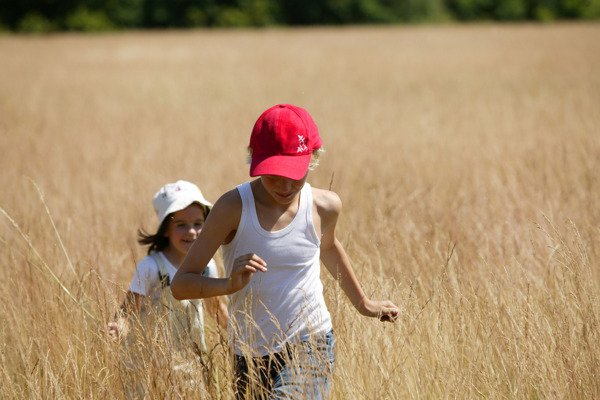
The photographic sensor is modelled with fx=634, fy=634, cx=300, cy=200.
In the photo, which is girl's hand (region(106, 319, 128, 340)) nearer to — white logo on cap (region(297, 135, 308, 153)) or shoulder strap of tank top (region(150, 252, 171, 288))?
shoulder strap of tank top (region(150, 252, 171, 288))

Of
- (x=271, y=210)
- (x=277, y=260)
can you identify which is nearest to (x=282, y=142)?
(x=271, y=210)

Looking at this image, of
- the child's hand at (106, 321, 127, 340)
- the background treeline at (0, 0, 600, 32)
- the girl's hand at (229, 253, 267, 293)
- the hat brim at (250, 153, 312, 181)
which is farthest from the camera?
the background treeline at (0, 0, 600, 32)

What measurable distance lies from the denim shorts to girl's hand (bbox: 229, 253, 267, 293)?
27cm

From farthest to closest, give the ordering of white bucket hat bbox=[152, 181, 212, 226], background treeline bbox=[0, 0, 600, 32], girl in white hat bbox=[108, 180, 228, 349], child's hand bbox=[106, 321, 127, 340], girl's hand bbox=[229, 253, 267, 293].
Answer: background treeline bbox=[0, 0, 600, 32], white bucket hat bbox=[152, 181, 212, 226], girl in white hat bbox=[108, 180, 228, 349], child's hand bbox=[106, 321, 127, 340], girl's hand bbox=[229, 253, 267, 293]

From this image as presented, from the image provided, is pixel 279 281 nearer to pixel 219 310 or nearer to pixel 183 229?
pixel 219 310

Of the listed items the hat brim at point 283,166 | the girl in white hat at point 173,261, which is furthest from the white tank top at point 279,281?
the girl in white hat at point 173,261

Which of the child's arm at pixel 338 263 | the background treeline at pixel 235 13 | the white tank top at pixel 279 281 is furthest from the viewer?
the background treeline at pixel 235 13

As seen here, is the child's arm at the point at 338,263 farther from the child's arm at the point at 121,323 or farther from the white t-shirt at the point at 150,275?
the child's arm at the point at 121,323

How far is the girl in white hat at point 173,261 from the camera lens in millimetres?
Result: 2324

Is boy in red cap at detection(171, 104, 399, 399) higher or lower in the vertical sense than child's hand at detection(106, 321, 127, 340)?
higher

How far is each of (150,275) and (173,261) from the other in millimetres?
153

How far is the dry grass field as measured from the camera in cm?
212

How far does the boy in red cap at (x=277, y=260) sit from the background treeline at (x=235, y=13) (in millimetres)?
45523

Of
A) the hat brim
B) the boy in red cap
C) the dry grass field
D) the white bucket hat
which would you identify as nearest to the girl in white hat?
the white bucket hat
